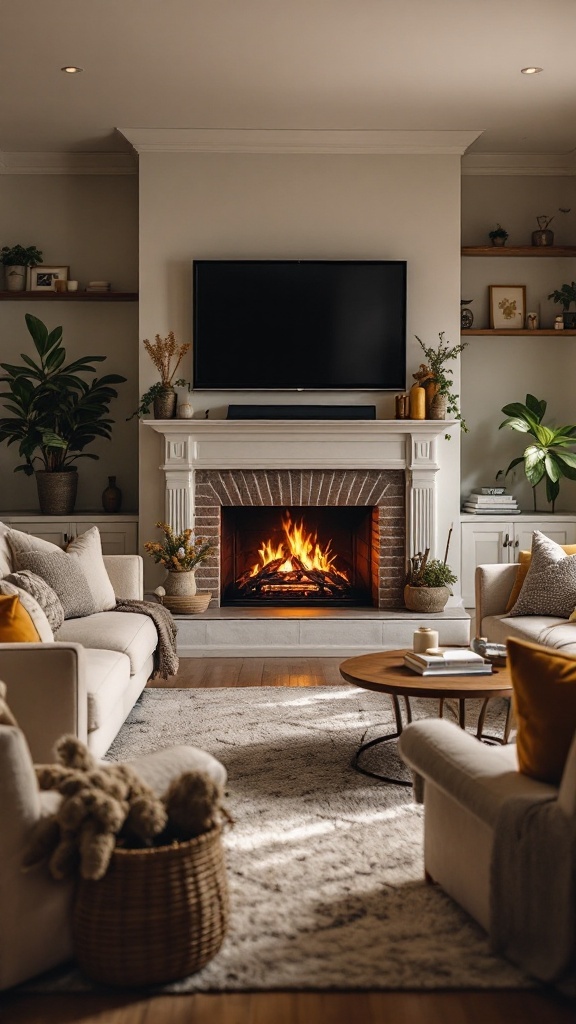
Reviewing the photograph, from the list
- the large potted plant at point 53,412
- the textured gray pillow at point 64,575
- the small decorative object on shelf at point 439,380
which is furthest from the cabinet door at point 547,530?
the textured gray pillow at point 64,575

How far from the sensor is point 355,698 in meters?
4.42

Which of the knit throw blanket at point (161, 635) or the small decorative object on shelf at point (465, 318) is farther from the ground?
the small decorative object on shelf at point (465, 318)

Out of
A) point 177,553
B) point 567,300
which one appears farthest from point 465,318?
point 177,553

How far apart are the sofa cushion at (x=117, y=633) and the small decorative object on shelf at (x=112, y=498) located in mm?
1942

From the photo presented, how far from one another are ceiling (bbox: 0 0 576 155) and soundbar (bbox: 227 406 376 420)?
5.41ft

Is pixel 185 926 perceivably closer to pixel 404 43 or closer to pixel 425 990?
pixel 425 990

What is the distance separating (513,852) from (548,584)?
96.0 inches

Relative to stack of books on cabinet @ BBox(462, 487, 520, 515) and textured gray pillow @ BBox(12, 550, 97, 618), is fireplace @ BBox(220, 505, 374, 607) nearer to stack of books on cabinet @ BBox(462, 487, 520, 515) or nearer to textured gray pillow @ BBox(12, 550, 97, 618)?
stack of books on cabinet @ BBox(462, 487, 520, 515)

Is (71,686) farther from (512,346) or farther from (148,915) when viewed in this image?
(512,346)

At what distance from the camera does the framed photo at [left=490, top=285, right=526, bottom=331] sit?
6.28 m

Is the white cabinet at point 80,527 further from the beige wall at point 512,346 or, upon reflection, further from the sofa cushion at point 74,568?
the beige wall at point 512,346

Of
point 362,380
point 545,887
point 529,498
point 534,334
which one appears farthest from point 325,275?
point 545,887

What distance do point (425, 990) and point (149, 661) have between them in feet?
7.90

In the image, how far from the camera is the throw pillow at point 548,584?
419 centimetres
